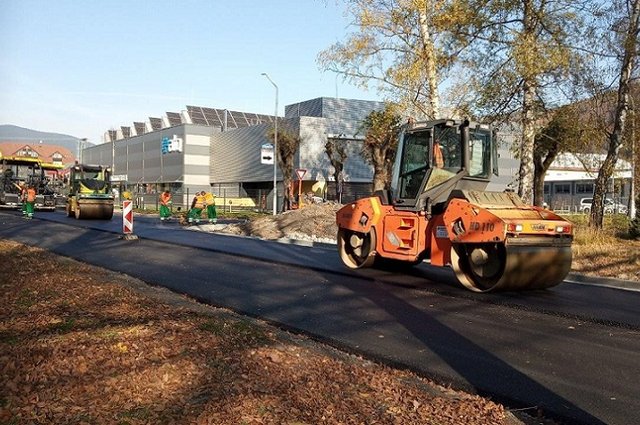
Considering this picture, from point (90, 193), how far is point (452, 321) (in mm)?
27574

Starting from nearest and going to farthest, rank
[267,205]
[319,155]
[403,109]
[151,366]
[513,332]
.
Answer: [151,366]
[513,332]
[403,109]
[267,205]
[319,155]

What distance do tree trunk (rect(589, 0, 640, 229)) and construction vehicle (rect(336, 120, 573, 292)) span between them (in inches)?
274

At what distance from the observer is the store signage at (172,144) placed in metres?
71.9

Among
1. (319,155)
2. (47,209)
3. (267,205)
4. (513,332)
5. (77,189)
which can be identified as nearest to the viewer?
(513,332)

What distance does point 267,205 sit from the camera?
55.4m

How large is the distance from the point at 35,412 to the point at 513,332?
5334 millimetres

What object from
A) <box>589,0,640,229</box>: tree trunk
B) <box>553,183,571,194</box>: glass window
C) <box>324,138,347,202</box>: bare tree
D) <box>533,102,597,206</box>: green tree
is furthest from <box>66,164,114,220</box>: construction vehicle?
<box>553,183,571,194</box>: glass window

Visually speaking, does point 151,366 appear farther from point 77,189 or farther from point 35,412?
point 77,189

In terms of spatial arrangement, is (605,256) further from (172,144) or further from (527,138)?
(172,144)

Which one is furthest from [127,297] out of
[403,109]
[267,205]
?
[267,205]

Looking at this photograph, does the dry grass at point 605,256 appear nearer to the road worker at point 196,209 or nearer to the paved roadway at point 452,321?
the paved roadway at point 452,321

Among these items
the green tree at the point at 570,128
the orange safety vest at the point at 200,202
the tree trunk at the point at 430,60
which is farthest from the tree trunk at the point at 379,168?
the tree trunk at the point at 430,60

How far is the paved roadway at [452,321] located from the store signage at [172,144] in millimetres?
58918

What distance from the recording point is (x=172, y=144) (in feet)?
237
